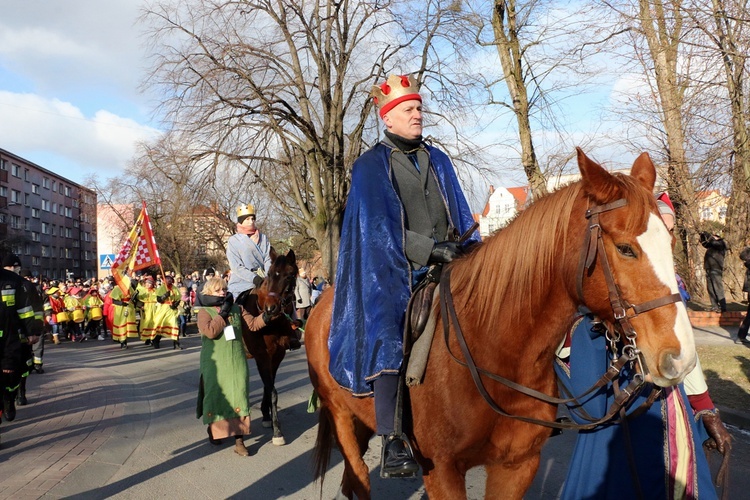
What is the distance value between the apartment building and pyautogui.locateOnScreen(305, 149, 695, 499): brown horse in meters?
59.0

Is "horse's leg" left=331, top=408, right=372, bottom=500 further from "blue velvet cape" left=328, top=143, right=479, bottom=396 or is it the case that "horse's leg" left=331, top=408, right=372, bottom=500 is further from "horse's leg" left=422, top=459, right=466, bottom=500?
"horse's leg" left=422, top=459, right=466, bottom=500

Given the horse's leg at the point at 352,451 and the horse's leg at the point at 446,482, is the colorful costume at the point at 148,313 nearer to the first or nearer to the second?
the horse's leg at the point at 352,451

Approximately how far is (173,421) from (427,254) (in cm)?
603

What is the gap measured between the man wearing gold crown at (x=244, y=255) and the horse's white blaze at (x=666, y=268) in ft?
19.0

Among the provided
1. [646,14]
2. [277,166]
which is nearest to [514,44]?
[646,14]

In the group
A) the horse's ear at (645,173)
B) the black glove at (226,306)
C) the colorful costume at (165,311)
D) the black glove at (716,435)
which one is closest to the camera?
the horse's ear at (645,173)

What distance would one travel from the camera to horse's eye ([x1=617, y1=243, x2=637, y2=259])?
2234mm

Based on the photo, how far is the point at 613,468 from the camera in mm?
2865

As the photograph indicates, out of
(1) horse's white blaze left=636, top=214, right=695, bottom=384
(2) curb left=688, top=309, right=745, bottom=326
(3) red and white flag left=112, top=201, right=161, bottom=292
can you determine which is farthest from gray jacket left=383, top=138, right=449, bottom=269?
(2) curb left=688, top=309, right=745, bottom=326

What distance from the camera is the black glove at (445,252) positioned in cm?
296

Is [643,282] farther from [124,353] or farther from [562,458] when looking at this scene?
[124,353]

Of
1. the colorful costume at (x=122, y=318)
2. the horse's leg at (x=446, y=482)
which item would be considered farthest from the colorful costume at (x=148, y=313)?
the horse's leg at (x=446, y=482)

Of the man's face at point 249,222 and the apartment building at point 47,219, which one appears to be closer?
the man's face at point 249,222

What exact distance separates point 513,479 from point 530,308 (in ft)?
2.86
